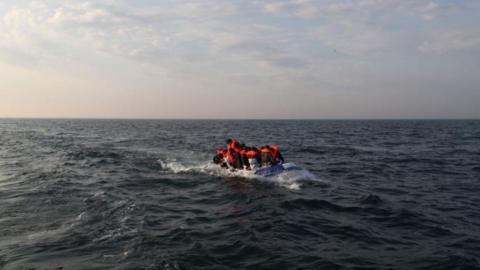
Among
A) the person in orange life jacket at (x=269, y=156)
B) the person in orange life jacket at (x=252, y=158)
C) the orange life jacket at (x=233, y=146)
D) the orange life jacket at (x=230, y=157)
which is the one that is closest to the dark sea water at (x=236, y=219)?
the person in orange life jacket at (x=252, y=158)

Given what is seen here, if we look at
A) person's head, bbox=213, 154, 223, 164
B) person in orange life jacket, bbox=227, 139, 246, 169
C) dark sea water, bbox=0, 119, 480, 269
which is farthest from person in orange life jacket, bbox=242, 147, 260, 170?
person's head, bbox=213, 154, 223, 164

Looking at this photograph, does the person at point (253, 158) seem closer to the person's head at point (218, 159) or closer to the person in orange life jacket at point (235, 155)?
the person in orange life jacket at point (235, 155)

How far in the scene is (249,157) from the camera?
68.7 ft

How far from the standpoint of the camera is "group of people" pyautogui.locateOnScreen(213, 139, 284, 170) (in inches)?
806

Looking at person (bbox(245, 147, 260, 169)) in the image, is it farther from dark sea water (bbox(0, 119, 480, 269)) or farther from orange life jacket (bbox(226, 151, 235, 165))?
orange life jacket (bbox(226, 151, 235, 165))

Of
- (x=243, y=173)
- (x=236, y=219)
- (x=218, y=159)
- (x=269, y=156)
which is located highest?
(x=269, y=156)

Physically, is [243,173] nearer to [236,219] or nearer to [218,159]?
[218,159]

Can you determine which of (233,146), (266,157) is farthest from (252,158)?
(233,146)

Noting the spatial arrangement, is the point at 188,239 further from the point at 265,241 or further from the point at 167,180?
the point at 167,180

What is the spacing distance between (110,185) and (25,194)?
A: 3.57 meters

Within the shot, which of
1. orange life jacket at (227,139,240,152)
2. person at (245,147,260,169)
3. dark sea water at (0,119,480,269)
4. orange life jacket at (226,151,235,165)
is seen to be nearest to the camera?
dark sea water at (0,119,480,269)

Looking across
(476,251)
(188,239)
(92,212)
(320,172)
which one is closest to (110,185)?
Result: (92,212)

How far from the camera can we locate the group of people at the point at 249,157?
20469 mm

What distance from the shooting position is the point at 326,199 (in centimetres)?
1548
